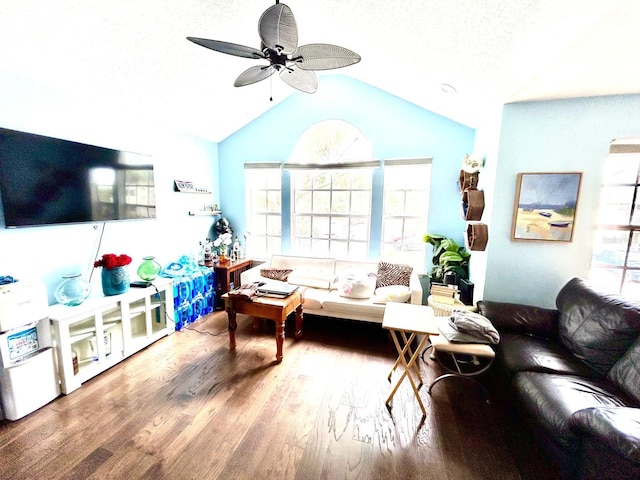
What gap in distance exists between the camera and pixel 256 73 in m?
1.81

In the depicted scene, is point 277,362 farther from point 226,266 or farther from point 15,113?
point 15,113

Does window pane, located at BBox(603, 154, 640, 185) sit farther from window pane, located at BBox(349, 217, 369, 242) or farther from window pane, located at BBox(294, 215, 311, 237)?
window pane, located at BBox(294, 215, 311, 237)

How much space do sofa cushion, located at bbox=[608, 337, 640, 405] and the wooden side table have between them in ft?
12.0

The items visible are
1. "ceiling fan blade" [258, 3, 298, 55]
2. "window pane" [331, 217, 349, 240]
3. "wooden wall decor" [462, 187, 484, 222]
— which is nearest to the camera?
"ceiling fan blade" [258, 3, 298, 55]

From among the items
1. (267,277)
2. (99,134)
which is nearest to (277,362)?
(267,277)

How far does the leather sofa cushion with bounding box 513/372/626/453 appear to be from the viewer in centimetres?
129

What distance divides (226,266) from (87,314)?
162 centimetres

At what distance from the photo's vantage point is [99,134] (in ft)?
8.08

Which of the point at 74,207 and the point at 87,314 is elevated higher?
the point at 74,207

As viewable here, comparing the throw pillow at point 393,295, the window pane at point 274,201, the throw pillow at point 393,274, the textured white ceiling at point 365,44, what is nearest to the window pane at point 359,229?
the throw pillow at point 393,274

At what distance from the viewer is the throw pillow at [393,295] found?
2.79m

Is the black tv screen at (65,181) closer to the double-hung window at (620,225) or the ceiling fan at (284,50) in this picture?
the ceiling fan at (284,50)

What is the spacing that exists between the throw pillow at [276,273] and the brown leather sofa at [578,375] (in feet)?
7.35

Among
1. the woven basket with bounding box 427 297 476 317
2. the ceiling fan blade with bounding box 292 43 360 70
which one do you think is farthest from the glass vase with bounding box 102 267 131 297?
the woven basket with bounding box 427 297 476 317
